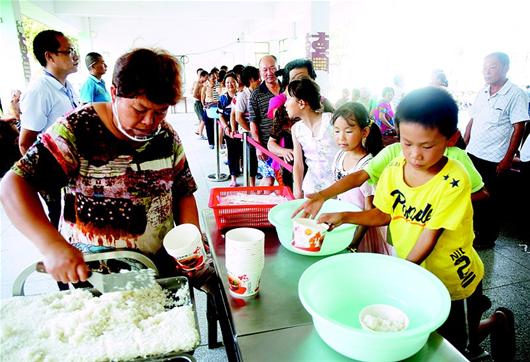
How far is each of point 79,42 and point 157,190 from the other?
15.3m

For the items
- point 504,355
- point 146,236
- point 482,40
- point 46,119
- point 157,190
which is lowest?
point 504,355

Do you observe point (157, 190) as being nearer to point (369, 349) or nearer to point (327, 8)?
point (369, 349)

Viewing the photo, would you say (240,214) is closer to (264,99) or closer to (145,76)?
(145,76)

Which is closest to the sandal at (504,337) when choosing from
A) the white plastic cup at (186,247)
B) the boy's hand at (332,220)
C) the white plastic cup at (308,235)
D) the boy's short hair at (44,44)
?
the boy's hand at (332,220)

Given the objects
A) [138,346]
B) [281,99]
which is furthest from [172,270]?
[281,99]

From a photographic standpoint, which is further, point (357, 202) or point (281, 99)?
point (281, 99)

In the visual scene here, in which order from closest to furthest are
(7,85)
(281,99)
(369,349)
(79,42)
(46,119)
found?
(369,349), (46,119), (281,99), (7,85), (79,42)

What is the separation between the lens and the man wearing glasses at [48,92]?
237 centimetres

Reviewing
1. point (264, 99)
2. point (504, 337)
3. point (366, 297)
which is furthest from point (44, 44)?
point (504, 337)

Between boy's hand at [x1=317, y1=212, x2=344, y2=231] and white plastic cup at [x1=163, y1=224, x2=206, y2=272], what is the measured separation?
0.44 m

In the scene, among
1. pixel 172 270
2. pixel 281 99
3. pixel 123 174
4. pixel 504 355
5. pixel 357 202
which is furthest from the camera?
pixel 281 99

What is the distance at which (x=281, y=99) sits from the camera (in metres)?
3.16

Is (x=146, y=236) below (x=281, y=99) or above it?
below

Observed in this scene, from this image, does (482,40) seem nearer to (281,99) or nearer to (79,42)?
(281,99)
